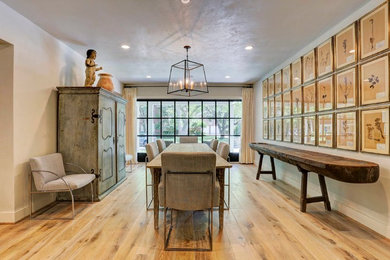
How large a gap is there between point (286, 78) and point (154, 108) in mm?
4050

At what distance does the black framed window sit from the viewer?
22.3 ft

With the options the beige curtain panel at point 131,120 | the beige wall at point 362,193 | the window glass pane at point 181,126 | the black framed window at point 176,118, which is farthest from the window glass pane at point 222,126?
the beige wall at point 362,193

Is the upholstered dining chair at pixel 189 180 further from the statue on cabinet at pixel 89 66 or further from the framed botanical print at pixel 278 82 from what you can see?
the framed botanical print at pixel 278 82

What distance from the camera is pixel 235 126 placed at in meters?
6.89

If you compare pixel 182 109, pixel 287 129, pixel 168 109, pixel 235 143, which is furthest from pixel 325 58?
pixel 168 109

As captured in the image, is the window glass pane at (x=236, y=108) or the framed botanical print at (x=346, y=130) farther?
the window glass pane at (x=236, y=108)

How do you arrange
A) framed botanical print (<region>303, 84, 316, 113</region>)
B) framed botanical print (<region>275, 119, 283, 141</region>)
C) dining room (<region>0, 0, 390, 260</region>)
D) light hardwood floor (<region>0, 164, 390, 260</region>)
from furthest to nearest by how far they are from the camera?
1. framed botanical print (<region>275, 119, 283, 141</region>)
2. framed botanical print (<region>303, 84, 316, 113</region>)
3. dining room (<region>0, 0, 390, 260</region>)
4. light hardwood floor (<region>0, 164, 390, 260</region>)

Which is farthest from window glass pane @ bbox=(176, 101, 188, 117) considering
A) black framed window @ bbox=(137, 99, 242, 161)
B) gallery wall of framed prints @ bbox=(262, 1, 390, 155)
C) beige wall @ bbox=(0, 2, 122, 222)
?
beige wall @ bbox=(0, 2, 122, 222)

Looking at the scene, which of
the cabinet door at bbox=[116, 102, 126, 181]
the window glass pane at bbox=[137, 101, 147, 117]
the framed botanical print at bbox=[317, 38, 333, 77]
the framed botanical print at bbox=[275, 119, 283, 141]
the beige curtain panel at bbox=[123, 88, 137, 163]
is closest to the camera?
the framed botanical print at bbox=[317, 38, 333, 77]

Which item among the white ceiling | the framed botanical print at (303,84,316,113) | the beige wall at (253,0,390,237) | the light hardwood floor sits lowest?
the light hardwood floor

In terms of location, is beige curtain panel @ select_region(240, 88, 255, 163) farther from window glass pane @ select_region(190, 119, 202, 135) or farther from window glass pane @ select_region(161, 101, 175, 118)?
window glass pane @ select_region(161, 101, 175, 118)

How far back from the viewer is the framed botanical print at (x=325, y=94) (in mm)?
3048

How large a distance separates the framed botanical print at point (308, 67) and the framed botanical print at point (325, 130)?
74cm

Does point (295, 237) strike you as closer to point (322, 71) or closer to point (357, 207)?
point (357, 207)
